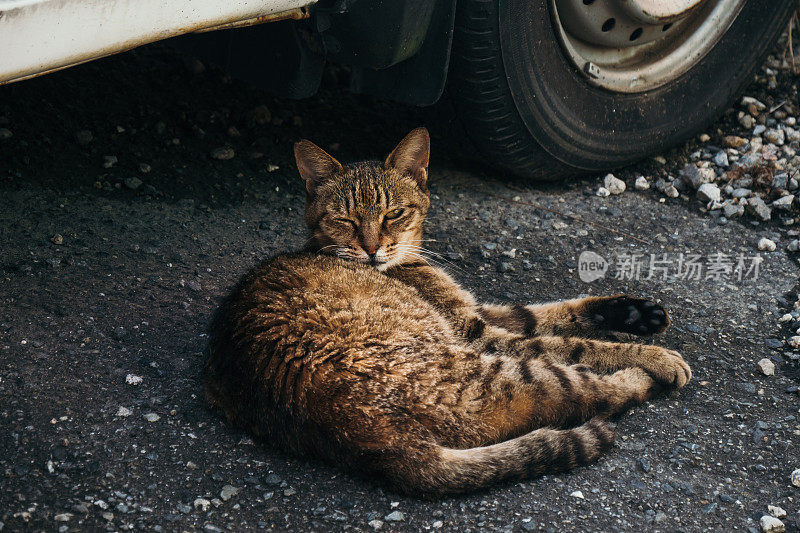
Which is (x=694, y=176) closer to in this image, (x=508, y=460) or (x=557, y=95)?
(x=557, y=95)

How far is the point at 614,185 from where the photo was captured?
4430 millimetres

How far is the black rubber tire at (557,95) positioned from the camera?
350 centimetres

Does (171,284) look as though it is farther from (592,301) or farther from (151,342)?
(592,301)

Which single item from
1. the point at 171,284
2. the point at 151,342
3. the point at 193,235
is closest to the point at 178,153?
the point at 193,235

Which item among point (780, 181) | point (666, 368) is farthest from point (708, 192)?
point (666, 368)

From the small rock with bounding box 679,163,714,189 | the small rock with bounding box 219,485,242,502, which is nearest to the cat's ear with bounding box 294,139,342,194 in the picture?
the small rock with bounding box 219,485,242,502

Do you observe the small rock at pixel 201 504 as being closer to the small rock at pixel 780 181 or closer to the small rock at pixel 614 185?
the small rock at pixel 614 185

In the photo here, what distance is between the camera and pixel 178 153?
4.26m

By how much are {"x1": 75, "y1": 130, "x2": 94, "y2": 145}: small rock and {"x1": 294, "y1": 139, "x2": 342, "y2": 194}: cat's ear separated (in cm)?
145

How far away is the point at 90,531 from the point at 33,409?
60 centimetres

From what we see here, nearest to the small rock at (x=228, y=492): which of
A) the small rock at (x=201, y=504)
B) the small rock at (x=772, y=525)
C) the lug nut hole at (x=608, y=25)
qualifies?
the small rock at (x=201, y=504)

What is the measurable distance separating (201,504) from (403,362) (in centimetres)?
73

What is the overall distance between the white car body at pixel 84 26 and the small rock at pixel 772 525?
7.38 ft

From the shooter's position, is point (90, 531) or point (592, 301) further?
point (592, 301)
